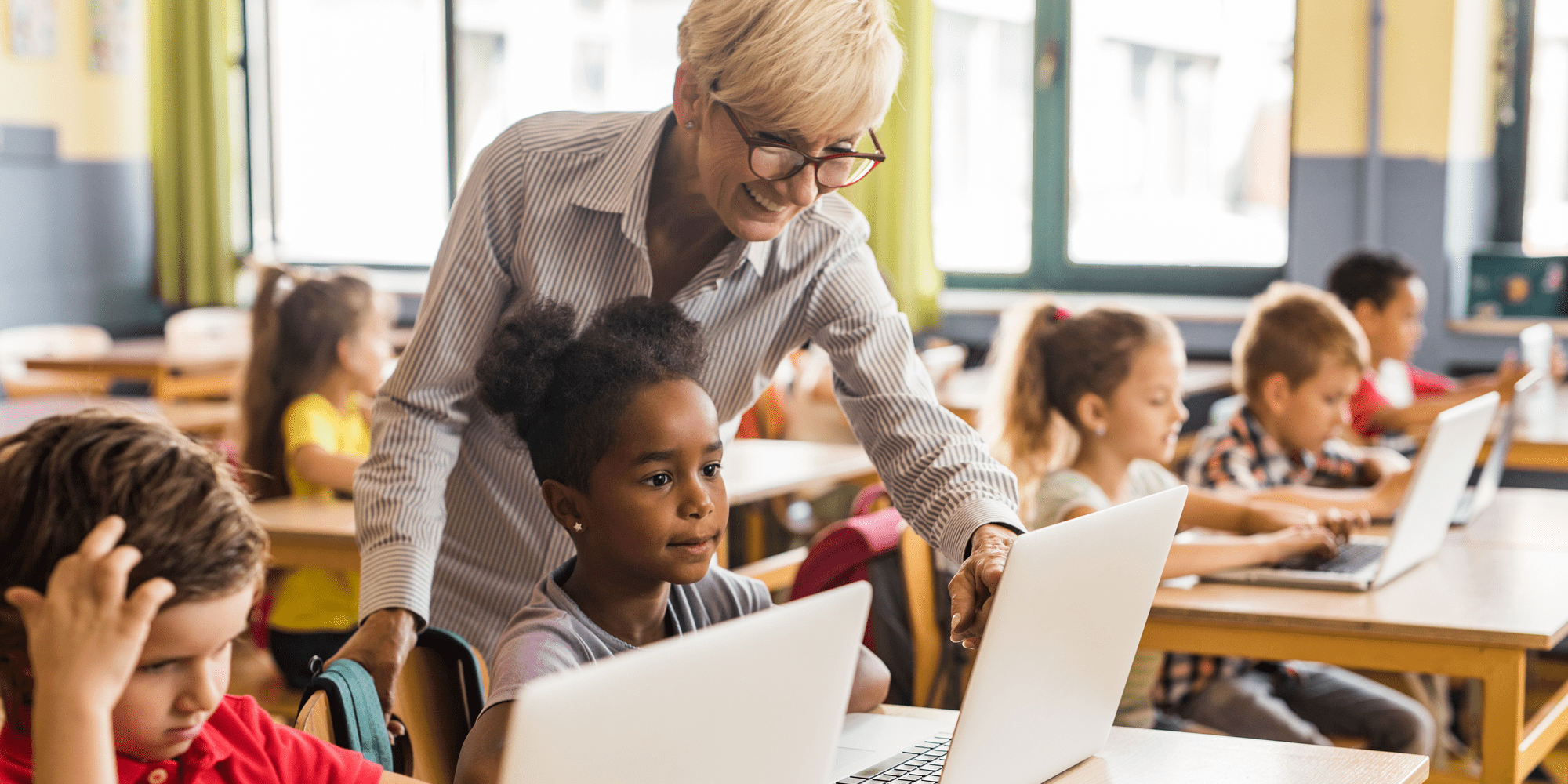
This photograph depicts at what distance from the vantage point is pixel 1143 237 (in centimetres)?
503

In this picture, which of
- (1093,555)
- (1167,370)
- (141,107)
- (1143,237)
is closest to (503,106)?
(141,107)

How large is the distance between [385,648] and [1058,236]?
4187 mm

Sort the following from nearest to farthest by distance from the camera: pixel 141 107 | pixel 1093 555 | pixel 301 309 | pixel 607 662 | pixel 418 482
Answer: pixel 607 662 < pixel 1093 555 < pixel 418 482 < pixel 301 309 < pixel 141 107

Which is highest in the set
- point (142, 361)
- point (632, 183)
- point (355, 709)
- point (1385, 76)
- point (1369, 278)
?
point (1385, 76)

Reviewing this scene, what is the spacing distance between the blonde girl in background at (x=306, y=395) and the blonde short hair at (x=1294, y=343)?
5.26 feet

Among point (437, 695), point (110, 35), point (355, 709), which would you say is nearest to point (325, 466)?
point (437, 695)

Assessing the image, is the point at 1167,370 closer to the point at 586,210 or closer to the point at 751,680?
the point at 586,210

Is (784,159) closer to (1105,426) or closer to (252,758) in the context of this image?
(252,758)

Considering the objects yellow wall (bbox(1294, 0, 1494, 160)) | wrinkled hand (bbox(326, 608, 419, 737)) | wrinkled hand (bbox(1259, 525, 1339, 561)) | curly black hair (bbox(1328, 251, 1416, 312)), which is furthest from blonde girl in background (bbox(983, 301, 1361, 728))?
yellow wall (bbox(1294, 0, 1494, 160))

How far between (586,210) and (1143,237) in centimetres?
395

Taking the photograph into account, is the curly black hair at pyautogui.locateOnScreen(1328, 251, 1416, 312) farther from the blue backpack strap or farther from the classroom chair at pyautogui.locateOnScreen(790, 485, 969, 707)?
the blue backpack strap

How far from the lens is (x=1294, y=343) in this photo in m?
2.55

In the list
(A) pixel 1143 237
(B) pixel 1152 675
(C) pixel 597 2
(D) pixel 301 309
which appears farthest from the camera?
(C) pixel 597 2

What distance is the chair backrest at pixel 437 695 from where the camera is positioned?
1.20m
